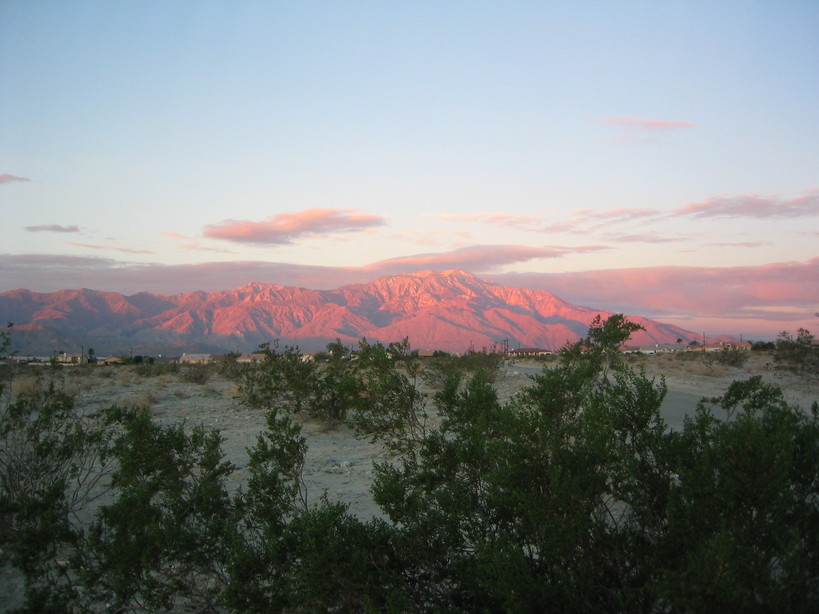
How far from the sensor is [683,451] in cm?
479

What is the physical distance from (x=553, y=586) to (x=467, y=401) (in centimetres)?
213

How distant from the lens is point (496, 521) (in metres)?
5.04

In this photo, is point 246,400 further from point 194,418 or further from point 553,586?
point 553,586

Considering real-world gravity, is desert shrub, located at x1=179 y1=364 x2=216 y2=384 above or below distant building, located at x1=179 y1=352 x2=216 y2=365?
above

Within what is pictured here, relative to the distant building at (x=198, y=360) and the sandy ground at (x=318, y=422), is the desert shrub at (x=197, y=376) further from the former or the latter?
the distant building at (x=198, y=360)

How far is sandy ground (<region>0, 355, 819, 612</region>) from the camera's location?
35.9ft

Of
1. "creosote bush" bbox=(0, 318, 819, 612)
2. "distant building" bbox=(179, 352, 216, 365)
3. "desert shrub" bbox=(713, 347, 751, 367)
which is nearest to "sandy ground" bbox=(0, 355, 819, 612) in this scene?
"desert shrub" bbox=(713, 347, 751, 367)

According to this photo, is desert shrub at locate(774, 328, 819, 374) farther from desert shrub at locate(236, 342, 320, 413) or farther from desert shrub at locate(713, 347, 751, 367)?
desert shrub at locate(236, 342, 320, 413)

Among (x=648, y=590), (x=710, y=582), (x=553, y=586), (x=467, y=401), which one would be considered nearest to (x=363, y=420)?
(x=467, y=401)

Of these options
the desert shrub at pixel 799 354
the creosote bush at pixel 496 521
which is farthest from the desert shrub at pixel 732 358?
the creosote bush at pixel 496 521

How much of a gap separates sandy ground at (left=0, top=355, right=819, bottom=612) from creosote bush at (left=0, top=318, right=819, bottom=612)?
108cm

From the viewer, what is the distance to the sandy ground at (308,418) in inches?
431

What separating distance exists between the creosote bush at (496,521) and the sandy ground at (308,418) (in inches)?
42.5

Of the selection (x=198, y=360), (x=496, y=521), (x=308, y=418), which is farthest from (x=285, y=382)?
(x=198, y=360)
